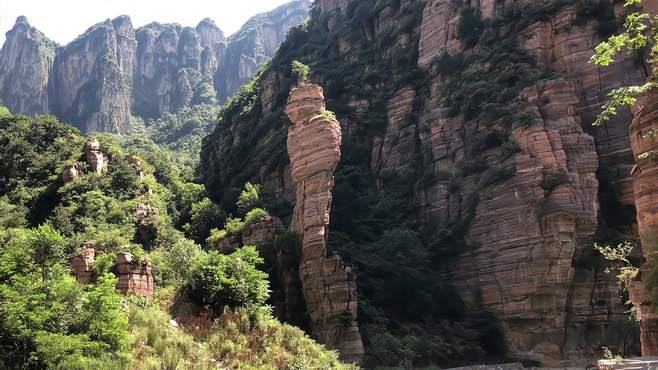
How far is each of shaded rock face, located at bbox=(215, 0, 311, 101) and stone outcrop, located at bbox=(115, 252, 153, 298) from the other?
139703 millimetres

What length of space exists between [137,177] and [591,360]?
41656 millimetres

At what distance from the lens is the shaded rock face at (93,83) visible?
141 meters

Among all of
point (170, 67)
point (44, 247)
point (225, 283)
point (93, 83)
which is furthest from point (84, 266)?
point (170, 67)

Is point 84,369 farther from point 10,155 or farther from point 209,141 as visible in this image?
point 209,141

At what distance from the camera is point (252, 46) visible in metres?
181

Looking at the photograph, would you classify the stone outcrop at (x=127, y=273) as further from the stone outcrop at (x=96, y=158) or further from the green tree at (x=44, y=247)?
the stone outcrop at (x=96, y=158)

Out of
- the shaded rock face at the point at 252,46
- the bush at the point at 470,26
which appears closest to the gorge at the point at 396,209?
the bush at the point at 470,26

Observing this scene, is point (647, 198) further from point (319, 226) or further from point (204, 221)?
point (204, 221)

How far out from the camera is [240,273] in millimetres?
25016

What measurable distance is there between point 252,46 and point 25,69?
66348 millimetres

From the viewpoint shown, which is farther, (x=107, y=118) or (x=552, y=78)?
(x=107, y=118)

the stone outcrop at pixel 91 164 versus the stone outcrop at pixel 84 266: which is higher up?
the stone outcrop at pixel 91 164

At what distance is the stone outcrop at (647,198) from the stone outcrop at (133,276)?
2008cm

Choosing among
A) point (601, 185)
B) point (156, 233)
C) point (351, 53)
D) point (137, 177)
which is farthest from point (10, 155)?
point (601, 185)
